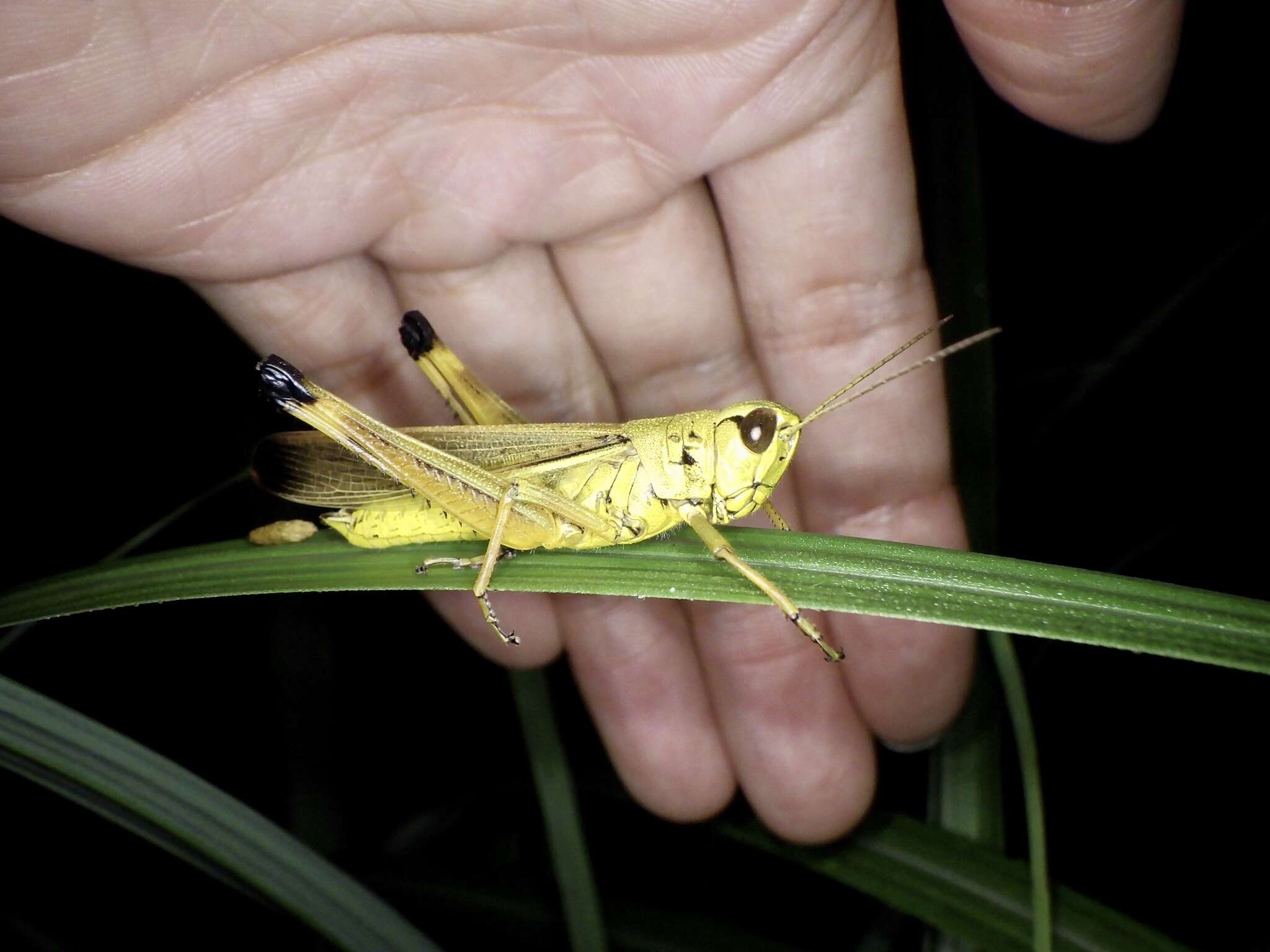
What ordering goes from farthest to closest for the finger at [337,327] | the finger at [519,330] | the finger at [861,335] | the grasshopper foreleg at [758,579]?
the finger at [519,330]
the finger at [337,327]
the finger at [861,335]
the grasshopper foreleg at [758,579]

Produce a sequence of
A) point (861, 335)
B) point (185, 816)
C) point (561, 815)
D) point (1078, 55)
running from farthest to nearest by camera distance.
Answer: point (861, 335) < point (561, 815) < point (1078, 55) < point (185, 816)

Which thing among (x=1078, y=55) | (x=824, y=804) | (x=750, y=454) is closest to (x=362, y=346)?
(x=750, y=454)

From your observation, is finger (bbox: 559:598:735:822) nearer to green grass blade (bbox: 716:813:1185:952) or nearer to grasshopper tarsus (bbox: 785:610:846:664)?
green grass blade (bbox: 716:813:1185:952)

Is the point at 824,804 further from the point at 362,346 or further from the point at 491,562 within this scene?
the point at 362,346

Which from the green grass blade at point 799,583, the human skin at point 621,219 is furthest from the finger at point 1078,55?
the green grass blade at point 799,583

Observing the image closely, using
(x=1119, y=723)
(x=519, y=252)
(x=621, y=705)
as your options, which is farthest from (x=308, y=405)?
(x=1119, y=723)

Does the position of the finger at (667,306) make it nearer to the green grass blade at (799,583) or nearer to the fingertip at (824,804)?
the green grass blade at (799,583)
